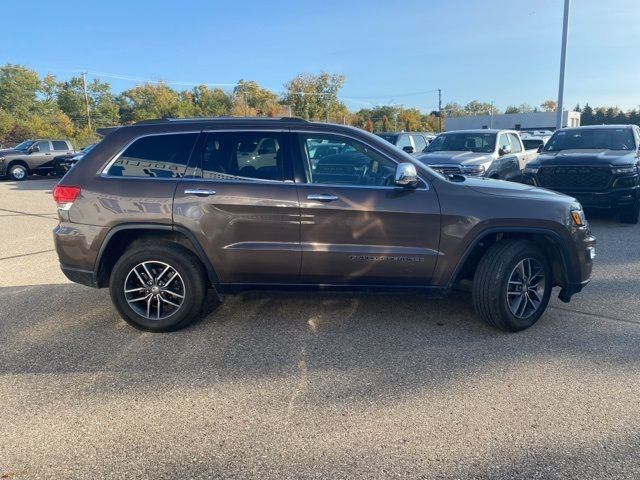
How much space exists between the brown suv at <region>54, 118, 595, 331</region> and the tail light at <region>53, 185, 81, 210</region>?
10 mm

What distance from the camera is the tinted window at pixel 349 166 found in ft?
14.0

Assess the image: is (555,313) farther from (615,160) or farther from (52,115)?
(52,115)

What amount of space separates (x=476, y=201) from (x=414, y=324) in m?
1.24

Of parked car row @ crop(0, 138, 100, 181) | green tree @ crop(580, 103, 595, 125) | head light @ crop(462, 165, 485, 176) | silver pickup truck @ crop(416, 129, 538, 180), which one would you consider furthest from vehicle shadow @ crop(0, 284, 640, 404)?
green tree @ crop(580, 103, 595, 125)

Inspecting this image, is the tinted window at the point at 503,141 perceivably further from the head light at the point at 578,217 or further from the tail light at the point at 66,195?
the tail light at the point at 66,195

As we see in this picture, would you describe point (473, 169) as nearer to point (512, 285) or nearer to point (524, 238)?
point (524, 238)

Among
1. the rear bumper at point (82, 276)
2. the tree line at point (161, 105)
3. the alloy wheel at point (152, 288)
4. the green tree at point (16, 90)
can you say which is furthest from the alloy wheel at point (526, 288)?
the green tree at point (16, 90)

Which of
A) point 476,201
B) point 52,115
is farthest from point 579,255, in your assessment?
point 52,115

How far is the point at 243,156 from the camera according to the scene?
4332mm

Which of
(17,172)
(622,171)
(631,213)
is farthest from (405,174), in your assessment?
(17,172)

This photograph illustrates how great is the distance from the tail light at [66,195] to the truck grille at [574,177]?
27.6 feet

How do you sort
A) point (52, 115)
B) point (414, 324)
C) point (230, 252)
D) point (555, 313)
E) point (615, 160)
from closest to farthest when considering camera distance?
point (230, 252) → point (414, 324) → point (555, 313) → point (615, 160) → point (52, 115)

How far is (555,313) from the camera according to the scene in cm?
488

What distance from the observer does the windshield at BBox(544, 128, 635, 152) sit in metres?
10.2
